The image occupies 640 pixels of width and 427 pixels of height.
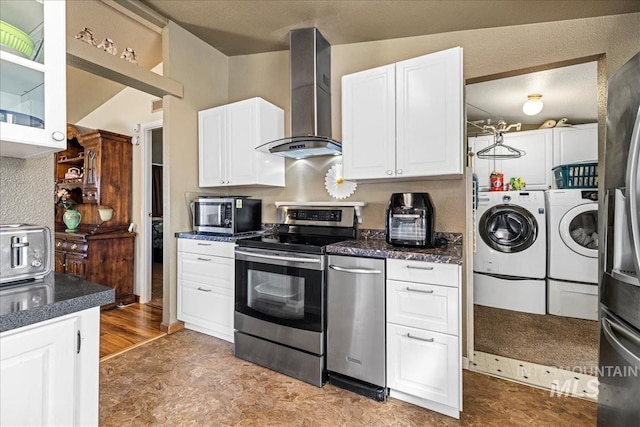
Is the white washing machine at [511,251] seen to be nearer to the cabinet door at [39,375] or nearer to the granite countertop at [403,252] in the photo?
the granite countertop at [403,252]

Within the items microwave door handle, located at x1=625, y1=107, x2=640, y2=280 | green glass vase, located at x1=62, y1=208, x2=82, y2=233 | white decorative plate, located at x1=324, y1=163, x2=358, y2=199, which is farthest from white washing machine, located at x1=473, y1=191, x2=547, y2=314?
green glass vase, located at x1=62, y1=208, x2=82, y2=233

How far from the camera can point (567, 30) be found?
6.79 ft

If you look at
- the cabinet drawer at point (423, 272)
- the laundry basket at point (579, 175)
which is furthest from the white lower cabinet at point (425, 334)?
the laundry basket at point (579, 175)

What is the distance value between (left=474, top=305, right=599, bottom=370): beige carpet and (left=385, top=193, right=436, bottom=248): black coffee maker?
1.31 m

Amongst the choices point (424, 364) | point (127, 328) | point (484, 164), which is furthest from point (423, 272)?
point (484, 164)

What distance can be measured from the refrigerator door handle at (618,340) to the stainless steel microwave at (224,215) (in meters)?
2.50

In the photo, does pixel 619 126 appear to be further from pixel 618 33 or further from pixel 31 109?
pixel 31 109

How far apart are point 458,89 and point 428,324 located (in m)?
1.44

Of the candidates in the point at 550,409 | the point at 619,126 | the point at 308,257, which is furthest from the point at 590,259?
the point at 308,257

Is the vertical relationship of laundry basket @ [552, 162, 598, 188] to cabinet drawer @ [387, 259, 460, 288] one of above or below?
above

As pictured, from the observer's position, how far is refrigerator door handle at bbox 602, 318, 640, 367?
1174 millimetres

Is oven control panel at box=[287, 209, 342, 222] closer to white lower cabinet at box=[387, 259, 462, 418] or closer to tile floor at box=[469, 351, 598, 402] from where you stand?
white lower cabinet at box=[387, 259, 462, 418]

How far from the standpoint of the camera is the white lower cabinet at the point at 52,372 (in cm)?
85

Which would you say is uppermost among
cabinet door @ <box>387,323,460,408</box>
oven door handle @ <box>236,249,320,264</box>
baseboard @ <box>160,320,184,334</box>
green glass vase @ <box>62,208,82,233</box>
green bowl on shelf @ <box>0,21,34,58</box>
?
green bowl on shelf @ <box>0,21,34,58</box>
